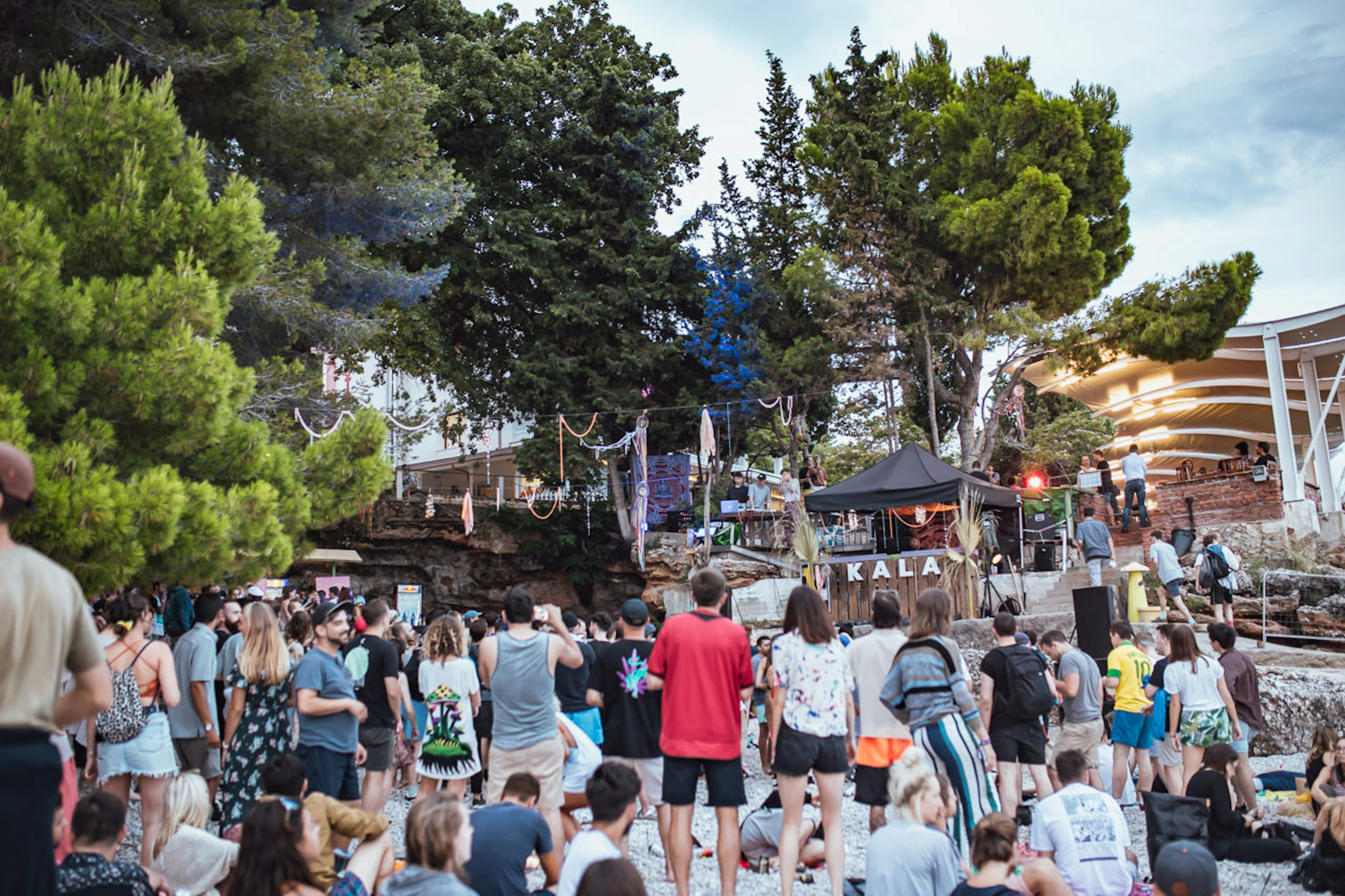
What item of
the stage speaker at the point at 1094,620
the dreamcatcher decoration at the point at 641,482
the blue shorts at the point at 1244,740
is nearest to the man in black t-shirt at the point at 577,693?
the blue shorts at the point at 1244,740

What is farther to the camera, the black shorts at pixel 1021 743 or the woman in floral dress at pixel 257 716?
the black shorts at pixel 1021 743

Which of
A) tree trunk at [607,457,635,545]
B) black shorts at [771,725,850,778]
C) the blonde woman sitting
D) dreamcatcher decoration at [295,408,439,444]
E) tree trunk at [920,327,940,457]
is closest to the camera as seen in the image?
the blonde woman sitting

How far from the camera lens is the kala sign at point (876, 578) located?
49.8 ft

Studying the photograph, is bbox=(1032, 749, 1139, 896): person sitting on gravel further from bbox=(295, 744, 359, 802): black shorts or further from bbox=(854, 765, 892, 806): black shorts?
bbox=(295, 744, 359, 802): black shorts

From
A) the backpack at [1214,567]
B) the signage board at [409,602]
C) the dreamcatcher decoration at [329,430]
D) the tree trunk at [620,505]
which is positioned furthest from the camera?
the tree trunk at [620,505]

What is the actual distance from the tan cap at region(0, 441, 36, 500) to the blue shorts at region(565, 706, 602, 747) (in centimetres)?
439

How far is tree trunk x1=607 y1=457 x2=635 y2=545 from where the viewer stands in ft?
84.4

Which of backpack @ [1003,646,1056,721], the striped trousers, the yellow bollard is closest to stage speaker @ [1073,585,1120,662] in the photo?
the yellow bollard

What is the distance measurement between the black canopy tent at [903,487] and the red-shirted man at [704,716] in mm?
9562

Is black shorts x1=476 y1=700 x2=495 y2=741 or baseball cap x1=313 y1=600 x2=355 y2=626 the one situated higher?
baseball cap x1=313 y1=600 x2=355 y2=626

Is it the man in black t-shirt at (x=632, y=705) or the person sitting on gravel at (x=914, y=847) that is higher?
the man in black t-shirt at (x=632, y=705)

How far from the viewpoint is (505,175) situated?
27.0 m

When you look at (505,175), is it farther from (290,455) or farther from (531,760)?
(531,760)

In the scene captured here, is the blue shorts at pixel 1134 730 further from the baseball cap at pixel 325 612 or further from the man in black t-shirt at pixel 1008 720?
the baseball cap at pixel 325 612
